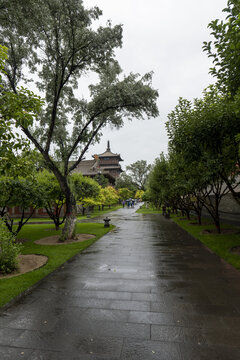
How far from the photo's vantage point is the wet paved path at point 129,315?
2.99 meters

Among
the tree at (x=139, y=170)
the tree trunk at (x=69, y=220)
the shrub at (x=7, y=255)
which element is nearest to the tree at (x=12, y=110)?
the shrub at (x=7, y=255)

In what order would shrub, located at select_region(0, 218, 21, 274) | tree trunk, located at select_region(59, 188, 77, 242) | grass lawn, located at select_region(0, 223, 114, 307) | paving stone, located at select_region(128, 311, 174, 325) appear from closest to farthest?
1. paving stone, located at select_region(128, 311, 174, 325)
2. grass lawn, located at select_region(0, 223, 114, 307)
3. shrub, located at select_region(0, 218, 21, 274)
4. tree trunk, located at select_region(59, 188, 77, 242)

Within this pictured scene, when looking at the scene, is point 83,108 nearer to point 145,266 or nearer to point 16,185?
point 16,185

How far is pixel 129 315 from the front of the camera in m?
3.92

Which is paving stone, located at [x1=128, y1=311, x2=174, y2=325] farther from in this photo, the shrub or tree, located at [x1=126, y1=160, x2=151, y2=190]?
tree, located at [x1=126, y1=160, x2=151, y2=190]

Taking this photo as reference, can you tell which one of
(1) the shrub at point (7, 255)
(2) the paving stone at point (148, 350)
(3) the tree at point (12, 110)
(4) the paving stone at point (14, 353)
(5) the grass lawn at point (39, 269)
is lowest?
(2) the paving stone at point (148, 350)

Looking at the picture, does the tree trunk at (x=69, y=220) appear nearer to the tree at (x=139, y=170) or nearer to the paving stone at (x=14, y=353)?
the paving stone at (x=14, y=353)

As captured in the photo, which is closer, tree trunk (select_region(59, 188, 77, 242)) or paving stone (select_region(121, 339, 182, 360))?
paving stone (select_region(121, 339, 182, 360))

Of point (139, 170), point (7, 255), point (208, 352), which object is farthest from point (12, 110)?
point (139, 170)

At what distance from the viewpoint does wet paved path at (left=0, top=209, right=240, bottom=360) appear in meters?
2.99

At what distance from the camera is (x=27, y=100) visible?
478 cm

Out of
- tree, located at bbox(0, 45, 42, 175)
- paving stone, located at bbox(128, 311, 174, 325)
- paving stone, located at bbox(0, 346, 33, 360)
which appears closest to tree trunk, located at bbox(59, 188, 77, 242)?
tree, located at bbox(0, 45, 42, 175)

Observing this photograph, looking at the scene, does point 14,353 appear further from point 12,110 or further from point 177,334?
point 12,110

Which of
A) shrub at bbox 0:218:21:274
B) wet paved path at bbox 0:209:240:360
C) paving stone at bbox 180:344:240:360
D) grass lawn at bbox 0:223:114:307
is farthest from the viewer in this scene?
shrub at bbox 0:218:21:274
